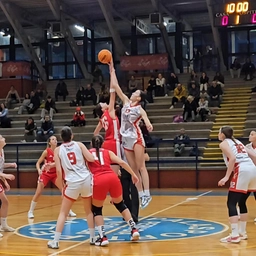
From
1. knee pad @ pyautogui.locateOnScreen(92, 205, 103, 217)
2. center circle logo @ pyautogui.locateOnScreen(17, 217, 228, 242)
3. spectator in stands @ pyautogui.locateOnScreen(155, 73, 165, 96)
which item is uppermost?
spectator in stands @ pyautogui.locateOnScreen(155, 73, 165, 96)

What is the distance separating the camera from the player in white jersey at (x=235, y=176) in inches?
258

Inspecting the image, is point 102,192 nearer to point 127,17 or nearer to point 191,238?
point 191,238

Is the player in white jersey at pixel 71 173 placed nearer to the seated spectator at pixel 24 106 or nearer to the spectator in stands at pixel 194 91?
the spectator in stands at pixel 194 91

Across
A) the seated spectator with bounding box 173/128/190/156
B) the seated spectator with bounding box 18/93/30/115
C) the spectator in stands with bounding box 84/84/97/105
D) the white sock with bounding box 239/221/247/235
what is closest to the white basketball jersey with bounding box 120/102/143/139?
the white sock with bounding box 239/221/247/235

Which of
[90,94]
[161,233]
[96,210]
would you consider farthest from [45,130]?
[96,210]

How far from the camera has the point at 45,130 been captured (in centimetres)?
1892

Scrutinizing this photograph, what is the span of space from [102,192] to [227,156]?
1674 mm

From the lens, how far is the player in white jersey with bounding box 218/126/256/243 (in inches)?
258

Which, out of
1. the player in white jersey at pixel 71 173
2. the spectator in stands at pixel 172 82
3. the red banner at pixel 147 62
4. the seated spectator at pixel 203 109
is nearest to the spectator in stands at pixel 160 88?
the spectator in stands at pixel 172 82

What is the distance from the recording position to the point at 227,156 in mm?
6613

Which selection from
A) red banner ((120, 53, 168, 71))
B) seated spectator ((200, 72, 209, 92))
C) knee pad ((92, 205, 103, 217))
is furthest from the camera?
red banner ((120, 53, 168, 71))

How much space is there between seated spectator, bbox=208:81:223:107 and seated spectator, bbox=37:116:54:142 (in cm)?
626

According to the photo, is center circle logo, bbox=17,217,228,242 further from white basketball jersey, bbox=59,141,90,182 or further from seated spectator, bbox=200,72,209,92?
seated spectator, bbox=200,72,209,92

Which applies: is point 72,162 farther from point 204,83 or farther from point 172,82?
point 172,82
